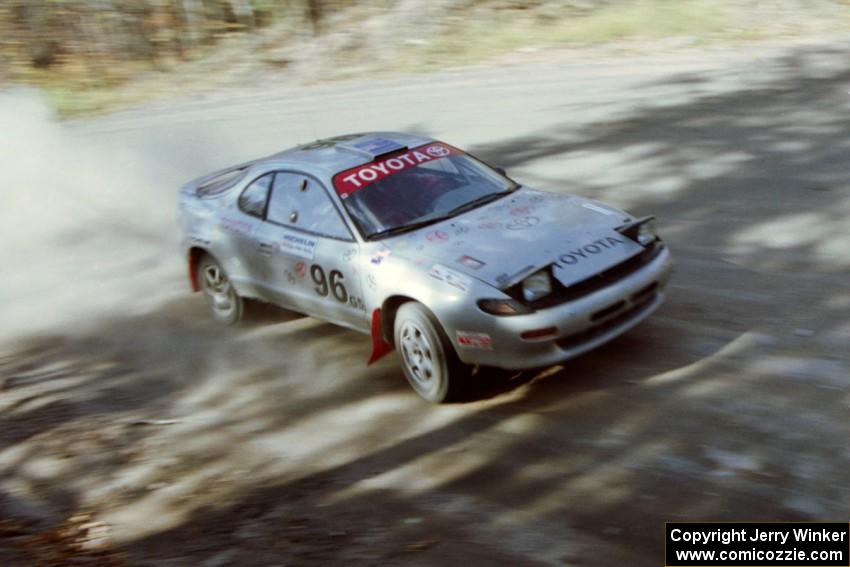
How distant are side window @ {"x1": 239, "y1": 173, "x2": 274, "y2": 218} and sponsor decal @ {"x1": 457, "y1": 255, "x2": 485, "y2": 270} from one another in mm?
2195

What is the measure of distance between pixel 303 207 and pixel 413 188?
0.88m

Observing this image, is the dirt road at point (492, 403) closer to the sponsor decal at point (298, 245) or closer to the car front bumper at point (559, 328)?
the car front bumper at point (559, 328)

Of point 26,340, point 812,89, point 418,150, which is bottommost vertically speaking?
point 26,340

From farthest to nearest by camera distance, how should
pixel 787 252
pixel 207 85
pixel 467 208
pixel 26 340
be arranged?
1. pixel 207 85
2. pixel 26 340
3. pixel 787 252
4. pixel 467 208

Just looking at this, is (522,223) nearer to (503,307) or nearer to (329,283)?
(503,307)

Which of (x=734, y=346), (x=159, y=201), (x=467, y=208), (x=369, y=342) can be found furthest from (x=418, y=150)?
(x=159, y=201)

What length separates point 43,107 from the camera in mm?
18750

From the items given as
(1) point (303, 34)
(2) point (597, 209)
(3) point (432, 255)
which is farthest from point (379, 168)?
→ (1) point (303, 34)

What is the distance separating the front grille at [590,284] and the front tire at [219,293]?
3.35m

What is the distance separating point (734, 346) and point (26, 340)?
21.8 ft

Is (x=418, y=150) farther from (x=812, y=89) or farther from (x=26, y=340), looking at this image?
(x=812, y=89)

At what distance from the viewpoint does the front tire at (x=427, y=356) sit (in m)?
6.32

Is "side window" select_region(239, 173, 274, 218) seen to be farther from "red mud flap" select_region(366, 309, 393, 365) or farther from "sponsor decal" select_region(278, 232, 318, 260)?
"red mud flap" select_region(366, 309, 393, 365)

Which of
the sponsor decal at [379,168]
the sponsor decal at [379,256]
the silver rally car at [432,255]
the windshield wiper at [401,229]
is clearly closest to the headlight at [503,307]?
the silver rally car at [432,255]
